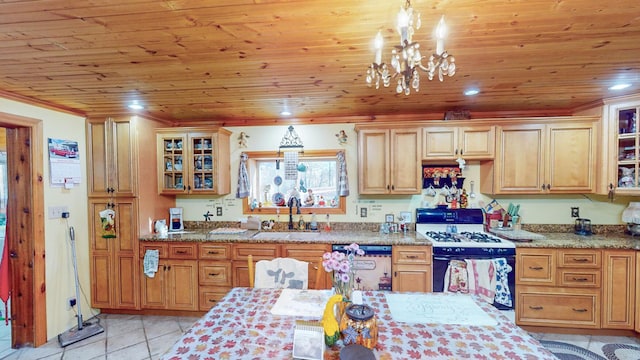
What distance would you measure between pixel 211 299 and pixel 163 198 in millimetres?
1483

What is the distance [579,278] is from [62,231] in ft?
17.5

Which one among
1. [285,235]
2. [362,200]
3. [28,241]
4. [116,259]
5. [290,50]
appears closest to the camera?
Result: [290,50]

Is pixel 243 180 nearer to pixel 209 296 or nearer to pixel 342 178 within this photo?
pixel 342 178

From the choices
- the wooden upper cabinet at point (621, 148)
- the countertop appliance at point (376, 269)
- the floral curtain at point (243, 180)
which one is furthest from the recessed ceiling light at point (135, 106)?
the wooden upper cabinet at point (621, 148)

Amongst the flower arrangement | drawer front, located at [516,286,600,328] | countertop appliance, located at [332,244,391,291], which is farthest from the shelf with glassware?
drawer front, located at [516,286,600,328]

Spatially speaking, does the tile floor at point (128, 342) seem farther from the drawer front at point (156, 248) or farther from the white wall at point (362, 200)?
the white wall at point (362, 200)

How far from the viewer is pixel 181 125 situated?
3.79 metres

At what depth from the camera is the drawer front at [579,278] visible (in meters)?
2.68

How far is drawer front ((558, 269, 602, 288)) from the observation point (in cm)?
268

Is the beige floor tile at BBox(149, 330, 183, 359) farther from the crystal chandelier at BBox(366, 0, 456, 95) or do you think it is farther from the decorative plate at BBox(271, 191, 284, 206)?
the crystal chandelier at BBox(366, 0, 456, 95)

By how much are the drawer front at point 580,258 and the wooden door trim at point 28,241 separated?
16.9 feet

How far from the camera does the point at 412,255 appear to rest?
113 inches

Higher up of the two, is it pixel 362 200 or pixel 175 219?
pixel 362 200

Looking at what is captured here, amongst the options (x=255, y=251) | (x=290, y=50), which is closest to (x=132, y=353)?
(x=255, y=251)
